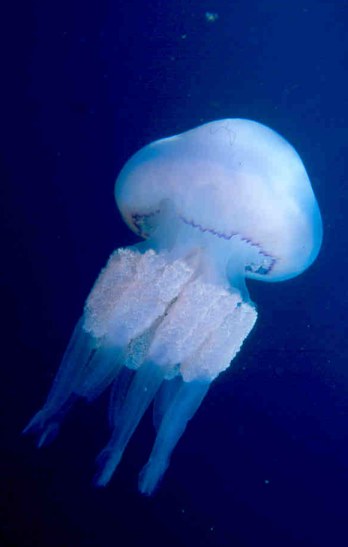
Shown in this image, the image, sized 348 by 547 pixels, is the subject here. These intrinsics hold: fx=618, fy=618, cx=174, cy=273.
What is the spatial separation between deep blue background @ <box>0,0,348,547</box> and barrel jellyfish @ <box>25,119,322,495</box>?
1.18 m

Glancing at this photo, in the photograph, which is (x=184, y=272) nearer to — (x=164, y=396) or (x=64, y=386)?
(x=164, y=396)

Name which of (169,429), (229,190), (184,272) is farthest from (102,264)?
(229,190)

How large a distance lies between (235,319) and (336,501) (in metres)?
2.89

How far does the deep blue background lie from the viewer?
5707 millimetres

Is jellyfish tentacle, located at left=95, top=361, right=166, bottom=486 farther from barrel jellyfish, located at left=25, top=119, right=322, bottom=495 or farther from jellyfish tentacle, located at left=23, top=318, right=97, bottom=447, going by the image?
jellyfish tentacle, located at left=23, top=318, right=97, bottom=447

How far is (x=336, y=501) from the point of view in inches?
245

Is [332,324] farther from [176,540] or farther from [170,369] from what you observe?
[176,540]

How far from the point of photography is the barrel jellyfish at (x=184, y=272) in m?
4.38

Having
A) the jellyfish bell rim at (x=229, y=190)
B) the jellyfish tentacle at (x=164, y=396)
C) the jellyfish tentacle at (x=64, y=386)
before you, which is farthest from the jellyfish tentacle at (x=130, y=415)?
the jellyfish bell rim at (x=229, y=190)

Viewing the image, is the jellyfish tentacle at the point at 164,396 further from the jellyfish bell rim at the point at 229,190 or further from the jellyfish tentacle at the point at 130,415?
the jellyfish bell rim at the point at 229,190

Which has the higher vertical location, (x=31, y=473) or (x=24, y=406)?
(x=24, y=406)

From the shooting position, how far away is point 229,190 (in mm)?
4324

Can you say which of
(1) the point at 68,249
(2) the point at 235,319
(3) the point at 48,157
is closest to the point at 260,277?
(2) the point at 235,319

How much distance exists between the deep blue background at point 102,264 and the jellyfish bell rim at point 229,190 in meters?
1.08
